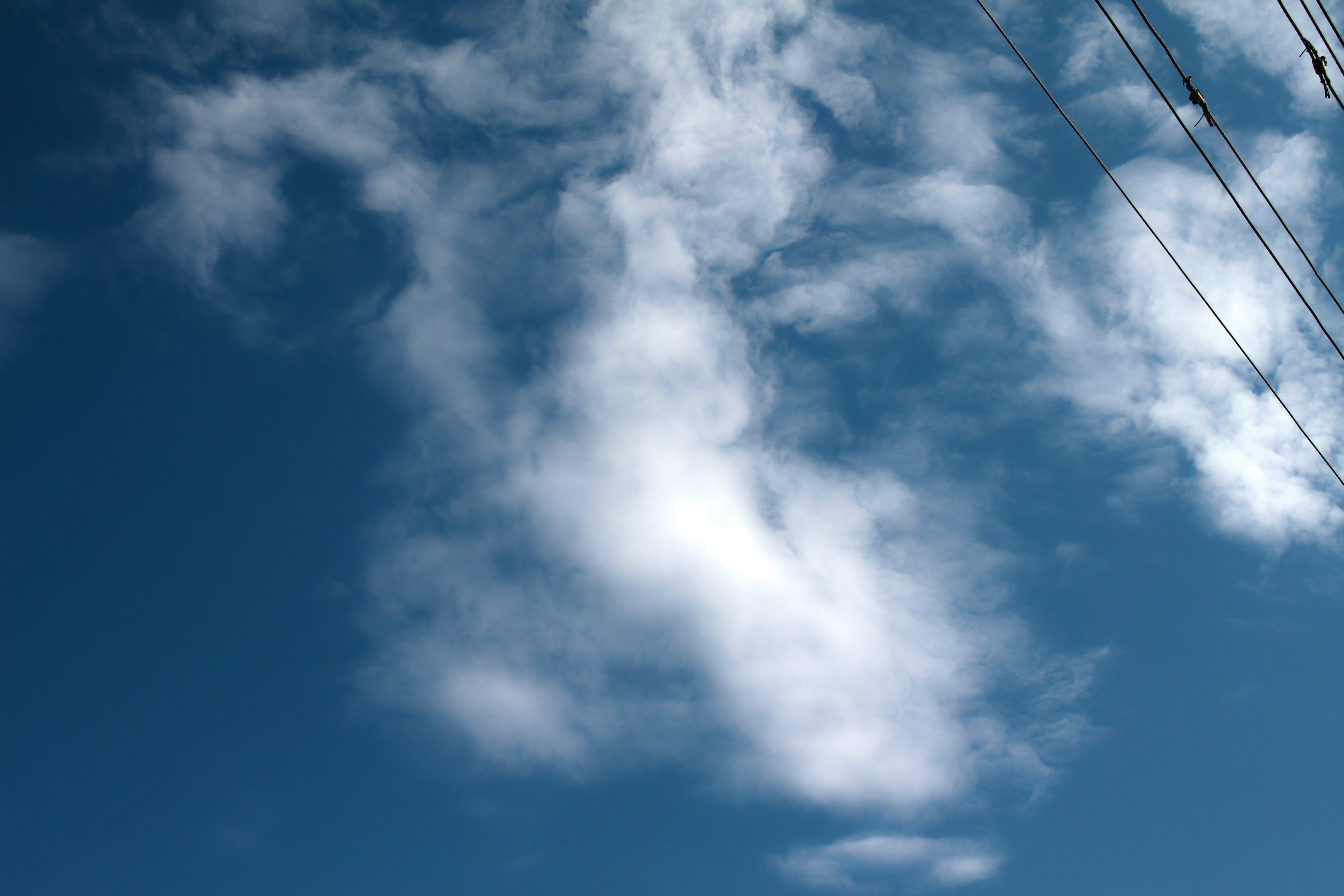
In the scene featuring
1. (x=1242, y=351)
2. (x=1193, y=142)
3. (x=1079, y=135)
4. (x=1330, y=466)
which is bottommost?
(x=1330, y=466)

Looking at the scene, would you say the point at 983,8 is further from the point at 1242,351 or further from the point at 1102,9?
the point at 1242,351

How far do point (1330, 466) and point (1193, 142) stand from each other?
9.17m

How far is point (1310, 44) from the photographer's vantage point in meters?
17.4

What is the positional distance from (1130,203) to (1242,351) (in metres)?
4.18

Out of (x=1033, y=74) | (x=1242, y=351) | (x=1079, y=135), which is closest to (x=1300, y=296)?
(x=1242, y=351)

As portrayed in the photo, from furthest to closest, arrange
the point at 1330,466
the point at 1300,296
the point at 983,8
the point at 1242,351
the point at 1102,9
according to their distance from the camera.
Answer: the point at 1330,466
the point at 1242,351
the point at 1300,296
the point at 983,8
the point at 1102,9

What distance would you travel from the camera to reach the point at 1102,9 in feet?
47.7

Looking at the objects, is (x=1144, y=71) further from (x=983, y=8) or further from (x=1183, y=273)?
(x=1183, y=273)

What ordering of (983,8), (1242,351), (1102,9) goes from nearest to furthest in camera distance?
(1102,9) → (983,8) → (1242,351)

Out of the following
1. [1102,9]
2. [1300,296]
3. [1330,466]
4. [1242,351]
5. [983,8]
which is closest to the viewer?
[1102,9]

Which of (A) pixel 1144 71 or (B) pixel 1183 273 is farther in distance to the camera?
(B) pixel 1183 273

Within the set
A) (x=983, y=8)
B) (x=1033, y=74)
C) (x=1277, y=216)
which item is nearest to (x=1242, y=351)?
(x=1277, y=216)

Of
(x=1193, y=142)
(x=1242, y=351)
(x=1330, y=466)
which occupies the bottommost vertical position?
(x=1330, y=466)

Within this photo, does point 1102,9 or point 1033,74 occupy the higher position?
point 1033,74
